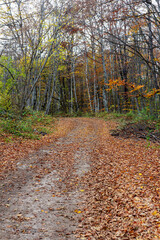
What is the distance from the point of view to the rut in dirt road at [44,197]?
358cm

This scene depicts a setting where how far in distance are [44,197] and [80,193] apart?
99cm

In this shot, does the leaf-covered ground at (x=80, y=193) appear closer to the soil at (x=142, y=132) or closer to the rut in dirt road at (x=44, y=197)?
the rut in dirt road at (x=44, y=197)

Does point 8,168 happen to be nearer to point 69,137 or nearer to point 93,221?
point 93,221

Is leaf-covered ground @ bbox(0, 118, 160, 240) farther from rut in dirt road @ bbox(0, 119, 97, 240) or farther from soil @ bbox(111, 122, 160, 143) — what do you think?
soil @ bbox(111, 122, 160, 143)

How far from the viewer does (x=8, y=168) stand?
22.0 ft

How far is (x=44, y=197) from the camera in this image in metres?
4.93

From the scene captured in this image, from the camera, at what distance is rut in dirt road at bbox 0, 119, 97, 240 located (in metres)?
3.58

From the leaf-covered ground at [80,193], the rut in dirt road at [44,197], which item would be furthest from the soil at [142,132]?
the rut in dirt road at [44,197]

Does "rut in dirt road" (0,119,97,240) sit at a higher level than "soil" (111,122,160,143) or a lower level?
lower

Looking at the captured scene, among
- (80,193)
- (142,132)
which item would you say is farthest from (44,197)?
(142,132)

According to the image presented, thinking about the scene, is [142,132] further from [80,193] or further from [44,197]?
[44,197]

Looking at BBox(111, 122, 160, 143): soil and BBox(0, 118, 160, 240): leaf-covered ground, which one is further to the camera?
BBox(111, 122, 160, 143): soil

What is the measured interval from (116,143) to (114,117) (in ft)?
32.3

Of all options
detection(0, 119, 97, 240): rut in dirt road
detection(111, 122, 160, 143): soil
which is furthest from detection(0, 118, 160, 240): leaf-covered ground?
detection(111, 122, 160, 143): soil
